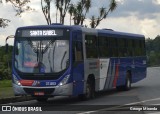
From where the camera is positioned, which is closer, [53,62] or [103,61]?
[53,62]

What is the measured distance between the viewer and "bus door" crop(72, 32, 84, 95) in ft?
67.3

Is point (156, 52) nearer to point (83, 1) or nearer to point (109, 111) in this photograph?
point (83, 1)

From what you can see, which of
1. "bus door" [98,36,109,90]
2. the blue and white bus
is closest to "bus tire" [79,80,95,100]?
the blue and white bus

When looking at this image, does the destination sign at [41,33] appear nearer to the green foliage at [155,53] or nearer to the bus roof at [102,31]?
the bus roof at [102,31]

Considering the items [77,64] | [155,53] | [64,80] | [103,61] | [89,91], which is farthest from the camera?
[155,53]

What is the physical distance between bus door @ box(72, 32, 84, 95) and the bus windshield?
431 millimetres

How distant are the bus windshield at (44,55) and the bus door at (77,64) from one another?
431 mm

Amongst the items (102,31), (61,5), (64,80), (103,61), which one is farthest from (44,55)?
(61,5)

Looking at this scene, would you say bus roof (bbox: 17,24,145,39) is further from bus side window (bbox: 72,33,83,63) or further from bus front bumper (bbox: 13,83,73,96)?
bus front bumper (bbox: 13,83,73,96)

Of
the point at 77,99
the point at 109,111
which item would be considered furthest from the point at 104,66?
the point at 109,111

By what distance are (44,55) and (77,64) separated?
1.41m

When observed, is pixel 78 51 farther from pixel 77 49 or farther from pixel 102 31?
pixel 102 31

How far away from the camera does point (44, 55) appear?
2025 centimetres

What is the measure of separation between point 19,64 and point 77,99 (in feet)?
12.0
